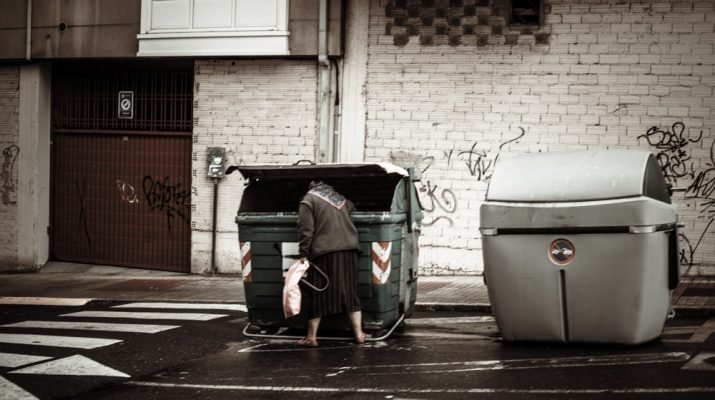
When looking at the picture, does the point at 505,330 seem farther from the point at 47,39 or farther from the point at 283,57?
the point at 47,39

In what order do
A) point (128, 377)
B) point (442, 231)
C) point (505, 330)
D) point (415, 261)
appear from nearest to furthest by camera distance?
point (128, 377) < point (505, 330) < point (415, 261) < point (442, 231)

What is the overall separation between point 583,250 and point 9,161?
12151 mm

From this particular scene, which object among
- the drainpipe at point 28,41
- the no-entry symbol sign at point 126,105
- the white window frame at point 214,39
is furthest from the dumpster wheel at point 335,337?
the drainpipe at point 28,41

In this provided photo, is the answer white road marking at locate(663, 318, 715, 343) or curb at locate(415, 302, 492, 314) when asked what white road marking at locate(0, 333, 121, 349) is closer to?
curb at locate(415, 302, 492, 314)

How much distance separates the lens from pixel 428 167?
14.7m

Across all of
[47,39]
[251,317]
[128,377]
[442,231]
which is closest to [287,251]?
[251,317]

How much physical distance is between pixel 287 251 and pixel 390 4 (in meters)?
6.67

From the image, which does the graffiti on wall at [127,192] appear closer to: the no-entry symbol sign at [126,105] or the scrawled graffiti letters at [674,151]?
the no-entry symbol sign at [126,105]

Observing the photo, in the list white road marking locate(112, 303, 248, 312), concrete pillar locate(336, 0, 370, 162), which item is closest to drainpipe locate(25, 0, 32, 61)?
concrete pillar locate(336, 0, 370, 162)

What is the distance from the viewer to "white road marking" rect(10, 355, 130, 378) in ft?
26.1

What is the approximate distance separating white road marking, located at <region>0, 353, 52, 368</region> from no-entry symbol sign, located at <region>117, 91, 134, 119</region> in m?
8.47

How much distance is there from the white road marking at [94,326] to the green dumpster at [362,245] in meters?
1.20

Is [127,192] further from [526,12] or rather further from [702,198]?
[702,198]

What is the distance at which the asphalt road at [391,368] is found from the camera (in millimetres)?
6906
